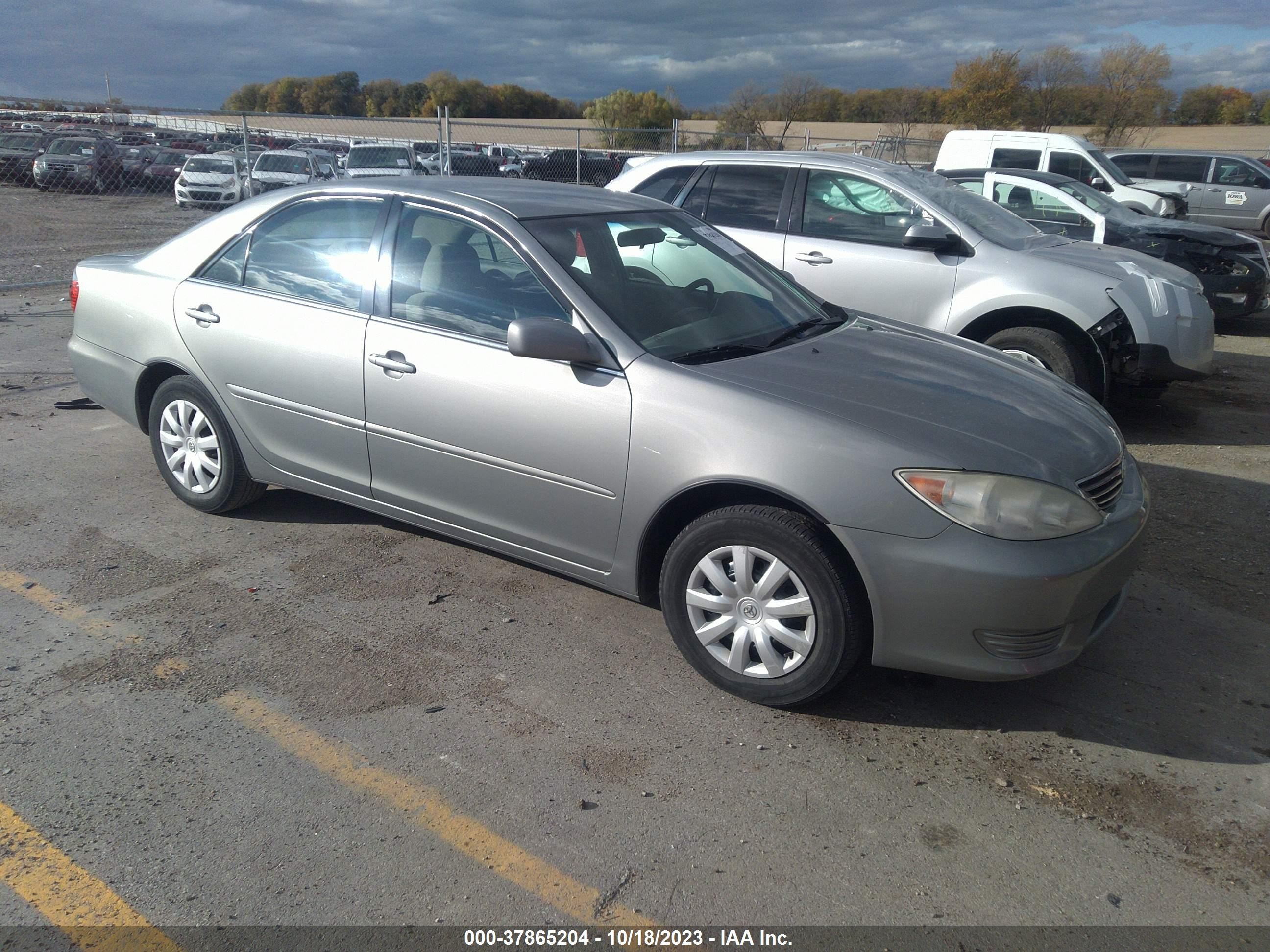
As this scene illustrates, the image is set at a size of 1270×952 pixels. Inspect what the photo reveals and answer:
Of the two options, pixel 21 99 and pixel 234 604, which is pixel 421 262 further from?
pixel 21 99

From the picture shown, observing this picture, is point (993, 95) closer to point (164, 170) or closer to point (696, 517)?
point (164, 170)

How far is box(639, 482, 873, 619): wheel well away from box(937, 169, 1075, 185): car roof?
810cm

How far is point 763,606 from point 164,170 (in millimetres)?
26668

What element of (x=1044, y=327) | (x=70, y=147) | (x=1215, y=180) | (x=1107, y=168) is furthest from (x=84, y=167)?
(x=1215, y=180)

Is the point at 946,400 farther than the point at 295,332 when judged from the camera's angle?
No

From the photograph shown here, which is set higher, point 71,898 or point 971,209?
point 971,209

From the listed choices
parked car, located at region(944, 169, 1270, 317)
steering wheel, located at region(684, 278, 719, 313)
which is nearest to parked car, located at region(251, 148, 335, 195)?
parked car, located at region(944, 169, 1270, 317)

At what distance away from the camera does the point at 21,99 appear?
11.1 meters

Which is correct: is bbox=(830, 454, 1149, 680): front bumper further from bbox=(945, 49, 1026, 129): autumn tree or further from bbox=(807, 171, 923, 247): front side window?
bbox=(945, 49, 1026, 129): autumn tree

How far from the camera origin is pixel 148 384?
4.90 meters

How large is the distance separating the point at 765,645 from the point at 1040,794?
0.95 m

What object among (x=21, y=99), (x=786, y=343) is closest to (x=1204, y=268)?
(x=786, y=343)

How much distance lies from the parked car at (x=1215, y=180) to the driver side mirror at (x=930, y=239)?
49.4ft

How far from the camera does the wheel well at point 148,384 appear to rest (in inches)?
188
